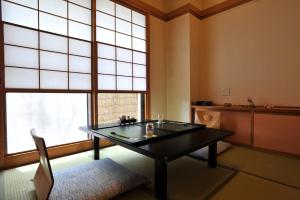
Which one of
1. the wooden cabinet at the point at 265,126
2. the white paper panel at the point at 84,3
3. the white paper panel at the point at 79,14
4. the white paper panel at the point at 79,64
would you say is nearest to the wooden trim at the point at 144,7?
the white paper panel at the point at 84,3

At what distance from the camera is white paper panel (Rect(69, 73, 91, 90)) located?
2.92 metres

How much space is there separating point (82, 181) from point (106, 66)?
219 cm

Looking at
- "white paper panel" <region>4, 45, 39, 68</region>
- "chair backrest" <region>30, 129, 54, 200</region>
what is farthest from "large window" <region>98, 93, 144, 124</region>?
"chair backrest" <region>30, 129, 54, 200</region>

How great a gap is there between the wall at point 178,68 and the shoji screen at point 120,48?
0.69m

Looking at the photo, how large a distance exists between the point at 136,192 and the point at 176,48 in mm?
3329

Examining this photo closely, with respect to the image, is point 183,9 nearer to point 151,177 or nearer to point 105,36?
point 105,36

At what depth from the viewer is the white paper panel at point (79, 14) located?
2945 mm

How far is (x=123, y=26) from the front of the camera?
12.1ft

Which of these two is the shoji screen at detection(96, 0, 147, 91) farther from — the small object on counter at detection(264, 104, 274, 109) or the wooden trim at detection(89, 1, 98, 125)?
the small object on counter at detection(264, 104, 274, 109)

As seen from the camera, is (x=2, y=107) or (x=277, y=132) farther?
(x=277, y=132)

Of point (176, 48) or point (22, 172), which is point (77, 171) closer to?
point (22, 172)

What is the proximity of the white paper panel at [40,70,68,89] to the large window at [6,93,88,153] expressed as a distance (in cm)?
21

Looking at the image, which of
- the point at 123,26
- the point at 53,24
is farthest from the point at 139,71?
the point at 53,24

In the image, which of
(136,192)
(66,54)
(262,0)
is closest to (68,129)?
(66,54)
